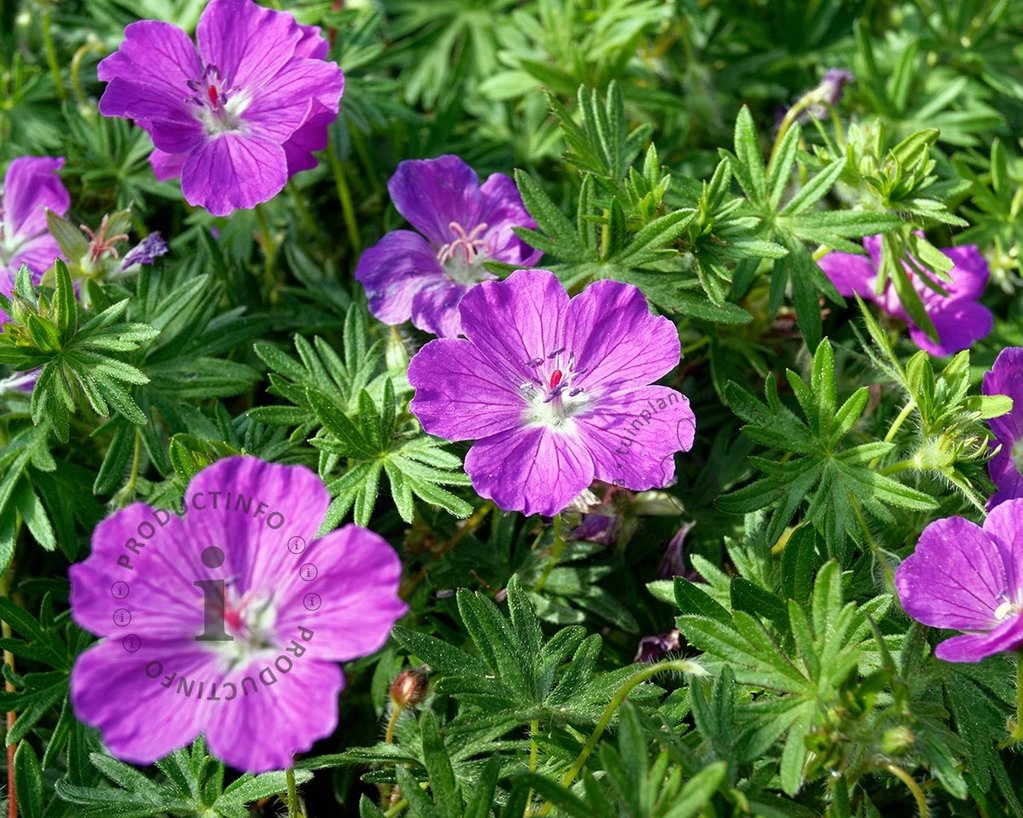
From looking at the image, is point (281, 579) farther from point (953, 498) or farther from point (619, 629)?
point (953, 498)

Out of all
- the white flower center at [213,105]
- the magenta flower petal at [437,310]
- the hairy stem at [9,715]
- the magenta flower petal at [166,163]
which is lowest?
the hairy stem at [9,715]

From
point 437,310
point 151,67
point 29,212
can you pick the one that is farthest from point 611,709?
point 29,212

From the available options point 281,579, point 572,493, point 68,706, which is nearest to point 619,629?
point 572,493

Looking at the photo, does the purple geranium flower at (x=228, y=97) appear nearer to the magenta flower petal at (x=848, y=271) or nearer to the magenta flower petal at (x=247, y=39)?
the magenta flower petal at (x=247, y=39)

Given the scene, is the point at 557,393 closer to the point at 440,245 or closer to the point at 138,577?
the point at 440,245

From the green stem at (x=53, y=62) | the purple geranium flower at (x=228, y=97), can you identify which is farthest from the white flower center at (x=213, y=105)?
the green stem at (x=53, y=62)

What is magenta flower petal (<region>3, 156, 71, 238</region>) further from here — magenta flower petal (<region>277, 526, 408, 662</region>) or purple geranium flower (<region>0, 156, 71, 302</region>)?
magenta flower petal (<region>277, 526, 408, 662</region>)

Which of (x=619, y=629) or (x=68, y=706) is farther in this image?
(x=619, y=629)
